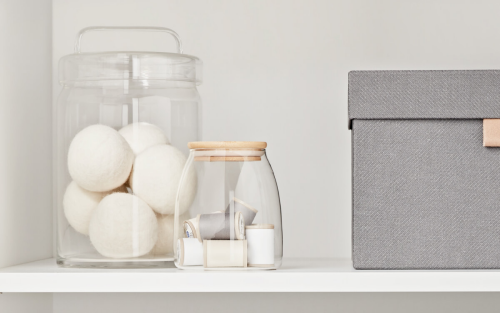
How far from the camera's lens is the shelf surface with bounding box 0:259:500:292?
1.94 ft

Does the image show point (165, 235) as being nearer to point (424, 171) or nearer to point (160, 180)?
point (160, 180)

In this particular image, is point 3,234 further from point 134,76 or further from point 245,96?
point 245,96

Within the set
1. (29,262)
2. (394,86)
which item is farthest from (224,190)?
(29,262)

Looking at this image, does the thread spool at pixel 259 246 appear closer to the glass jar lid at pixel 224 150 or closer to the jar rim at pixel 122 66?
the glass jar lid at pixel 224 150

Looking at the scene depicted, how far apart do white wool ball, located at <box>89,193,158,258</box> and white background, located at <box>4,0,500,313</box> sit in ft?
0.92

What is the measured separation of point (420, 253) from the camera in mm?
616

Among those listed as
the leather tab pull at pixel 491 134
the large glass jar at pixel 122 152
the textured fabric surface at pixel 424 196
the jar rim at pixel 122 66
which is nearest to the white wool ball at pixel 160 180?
the large glass jar at pixel 122 152

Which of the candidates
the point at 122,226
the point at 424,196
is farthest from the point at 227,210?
the point at 424,196

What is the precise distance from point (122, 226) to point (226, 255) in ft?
0.45

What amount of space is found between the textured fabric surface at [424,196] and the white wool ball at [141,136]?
256 millimetres

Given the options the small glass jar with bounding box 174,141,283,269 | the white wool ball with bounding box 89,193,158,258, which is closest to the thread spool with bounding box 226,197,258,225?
the small glass jar with bounding box 174,141,283,269

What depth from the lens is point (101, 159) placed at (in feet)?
2.14

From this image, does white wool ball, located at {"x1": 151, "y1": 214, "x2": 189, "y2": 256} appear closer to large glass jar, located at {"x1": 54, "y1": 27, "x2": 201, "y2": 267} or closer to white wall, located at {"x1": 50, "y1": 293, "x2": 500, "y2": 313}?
large glass jar, located at {"x1": 54, "y1": 27, "x2": 201, "y2": 267}

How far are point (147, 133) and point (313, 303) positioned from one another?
44 centimetres
